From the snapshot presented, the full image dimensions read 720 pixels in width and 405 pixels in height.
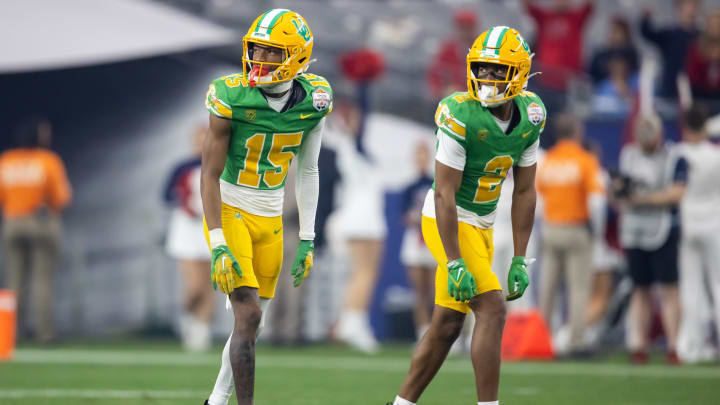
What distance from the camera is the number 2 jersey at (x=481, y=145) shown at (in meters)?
5.93

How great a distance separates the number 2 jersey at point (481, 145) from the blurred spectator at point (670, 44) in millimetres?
7928

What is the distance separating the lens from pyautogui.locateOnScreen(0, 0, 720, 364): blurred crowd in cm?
1098

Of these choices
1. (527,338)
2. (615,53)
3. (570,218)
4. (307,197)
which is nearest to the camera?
(307,197)

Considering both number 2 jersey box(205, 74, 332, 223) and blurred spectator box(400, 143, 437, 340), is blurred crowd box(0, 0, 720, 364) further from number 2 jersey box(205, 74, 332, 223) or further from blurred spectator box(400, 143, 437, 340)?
number 2 jersey box(205, 74, 332, 223)

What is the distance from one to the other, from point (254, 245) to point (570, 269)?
6.02 metres

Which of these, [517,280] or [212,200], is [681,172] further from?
[212,200]

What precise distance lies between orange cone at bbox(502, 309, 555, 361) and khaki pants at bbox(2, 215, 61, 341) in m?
5.10

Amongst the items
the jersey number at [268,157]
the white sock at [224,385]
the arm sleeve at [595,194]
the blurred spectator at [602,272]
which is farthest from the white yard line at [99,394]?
the blurred spectator at [602,272]

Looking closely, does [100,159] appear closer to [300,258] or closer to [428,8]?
[428,8]

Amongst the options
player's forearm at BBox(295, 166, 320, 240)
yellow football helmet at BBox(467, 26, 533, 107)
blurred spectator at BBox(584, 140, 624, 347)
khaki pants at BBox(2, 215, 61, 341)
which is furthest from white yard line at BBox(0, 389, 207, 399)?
blurred spectator at BBox(584, 140, 624, 347)

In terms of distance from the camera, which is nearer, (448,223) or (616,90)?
(448,223)

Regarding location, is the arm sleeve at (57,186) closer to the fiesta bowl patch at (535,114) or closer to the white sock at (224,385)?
the white sock at (224,385)

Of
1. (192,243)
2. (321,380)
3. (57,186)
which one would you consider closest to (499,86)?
(321,380)

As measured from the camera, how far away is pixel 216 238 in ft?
19.2
